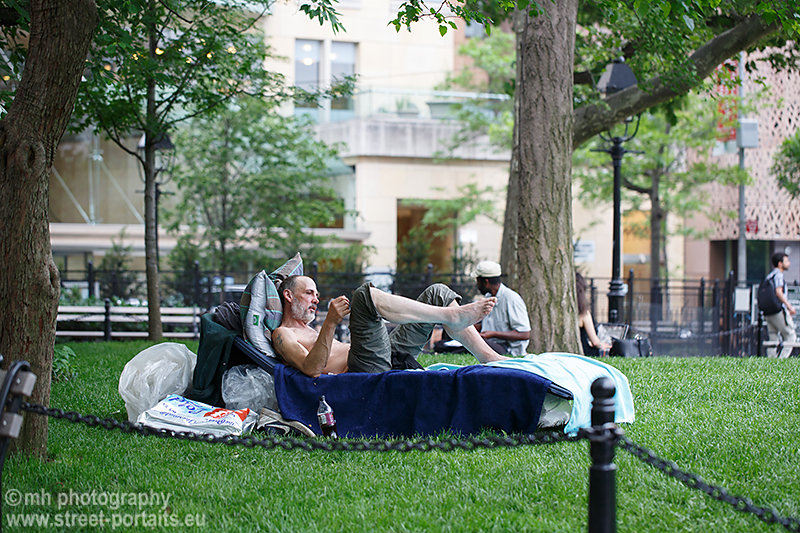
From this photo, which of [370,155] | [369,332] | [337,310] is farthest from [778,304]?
[370,155]

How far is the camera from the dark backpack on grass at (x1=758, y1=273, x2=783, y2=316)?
1495 centimetres

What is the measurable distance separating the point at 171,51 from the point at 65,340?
6.90 metres

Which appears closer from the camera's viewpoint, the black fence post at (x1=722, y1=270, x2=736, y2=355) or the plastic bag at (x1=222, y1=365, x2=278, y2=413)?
the plastic bag at (x1=222, y1=365, x2=278, y2=413)

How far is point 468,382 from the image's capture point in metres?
6.03

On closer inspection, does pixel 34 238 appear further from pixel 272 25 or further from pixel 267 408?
pixel 272 25

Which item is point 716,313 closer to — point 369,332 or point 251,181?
point 251,181

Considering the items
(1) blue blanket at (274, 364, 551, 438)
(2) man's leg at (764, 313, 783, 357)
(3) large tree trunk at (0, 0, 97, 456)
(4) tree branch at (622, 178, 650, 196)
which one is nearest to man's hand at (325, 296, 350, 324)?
(1) blue blanket at (274, 364, 551, 438)

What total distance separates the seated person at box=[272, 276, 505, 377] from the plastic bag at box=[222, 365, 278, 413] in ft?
0.82

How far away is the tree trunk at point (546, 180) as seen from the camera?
423 inches

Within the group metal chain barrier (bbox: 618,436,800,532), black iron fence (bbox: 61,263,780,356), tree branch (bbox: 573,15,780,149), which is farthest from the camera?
black iron fence (bbox: 61,263,780,356)

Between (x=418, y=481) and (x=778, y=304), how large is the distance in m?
12.1

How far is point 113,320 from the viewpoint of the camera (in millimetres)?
16172

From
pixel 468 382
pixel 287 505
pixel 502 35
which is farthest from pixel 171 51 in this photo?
pixel 502 35

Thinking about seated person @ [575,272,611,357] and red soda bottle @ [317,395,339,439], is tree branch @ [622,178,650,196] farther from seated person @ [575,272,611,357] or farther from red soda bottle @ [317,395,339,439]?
red soda bottle @ [317,395,339,439]
